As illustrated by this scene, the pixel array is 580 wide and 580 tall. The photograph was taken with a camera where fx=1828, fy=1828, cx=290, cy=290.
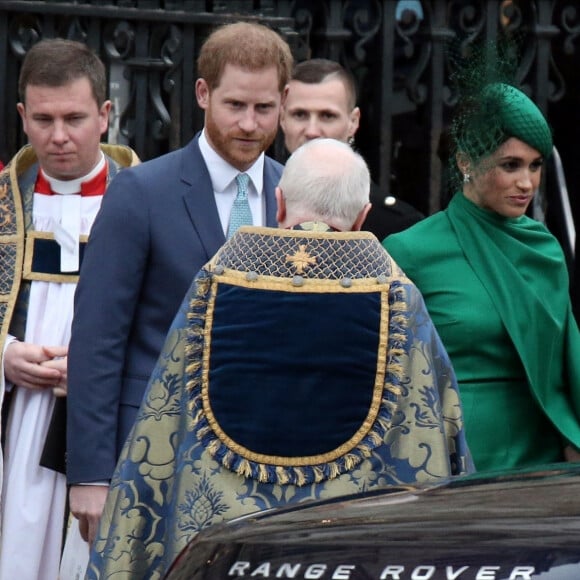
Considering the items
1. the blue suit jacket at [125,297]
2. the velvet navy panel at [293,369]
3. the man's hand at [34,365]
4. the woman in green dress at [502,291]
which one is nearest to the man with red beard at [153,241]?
the blue suit jacket at [125,297]

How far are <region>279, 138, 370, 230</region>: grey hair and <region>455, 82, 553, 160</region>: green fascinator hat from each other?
52.2 inches

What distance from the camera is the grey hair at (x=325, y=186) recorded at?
4598mm

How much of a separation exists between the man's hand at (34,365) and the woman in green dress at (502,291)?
1.11m

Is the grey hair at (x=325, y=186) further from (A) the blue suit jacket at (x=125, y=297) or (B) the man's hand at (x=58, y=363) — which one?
(B) the man's hand at (x=58, y=363)

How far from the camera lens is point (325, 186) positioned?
181 inches

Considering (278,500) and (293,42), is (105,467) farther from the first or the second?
(293,42)

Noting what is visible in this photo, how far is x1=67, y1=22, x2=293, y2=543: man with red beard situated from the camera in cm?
510

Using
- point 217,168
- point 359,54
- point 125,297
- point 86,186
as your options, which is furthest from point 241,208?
point 359,54

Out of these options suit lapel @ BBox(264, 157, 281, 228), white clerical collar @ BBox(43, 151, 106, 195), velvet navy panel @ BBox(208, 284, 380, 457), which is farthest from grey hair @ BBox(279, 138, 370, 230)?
white clerical collar @ BBox(43, 151, 106, 195)

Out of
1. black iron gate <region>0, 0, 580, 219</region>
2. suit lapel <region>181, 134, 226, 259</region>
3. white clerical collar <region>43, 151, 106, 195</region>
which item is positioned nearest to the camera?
suit lapel <region>181, 134, 226, 259</region>

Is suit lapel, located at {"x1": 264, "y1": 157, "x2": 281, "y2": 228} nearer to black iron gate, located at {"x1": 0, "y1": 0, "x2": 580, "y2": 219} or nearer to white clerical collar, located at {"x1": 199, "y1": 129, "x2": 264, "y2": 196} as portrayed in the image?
white clerical collar, located at {"x1": 199, "y1": 129, "x2": 264, "y2": 196}

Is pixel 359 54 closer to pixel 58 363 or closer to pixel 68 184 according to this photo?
pixel 68 184

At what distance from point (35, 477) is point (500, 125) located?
186 cm

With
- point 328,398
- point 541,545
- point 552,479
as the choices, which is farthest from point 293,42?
point 541,545
